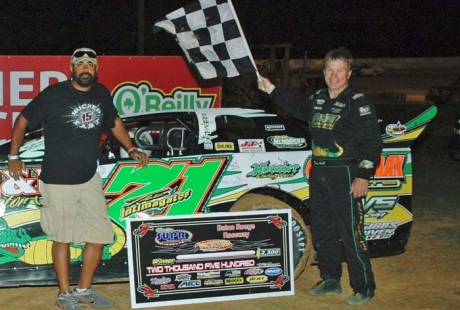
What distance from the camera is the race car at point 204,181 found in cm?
549

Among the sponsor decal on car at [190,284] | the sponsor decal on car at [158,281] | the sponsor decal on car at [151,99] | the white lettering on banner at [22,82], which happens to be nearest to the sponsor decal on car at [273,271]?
the sponsor decal on car at [190,284]

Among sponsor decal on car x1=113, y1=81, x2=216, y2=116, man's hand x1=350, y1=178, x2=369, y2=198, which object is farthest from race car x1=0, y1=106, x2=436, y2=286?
sponsor decal on car x1=113, y1=81, x2=216, y2=116

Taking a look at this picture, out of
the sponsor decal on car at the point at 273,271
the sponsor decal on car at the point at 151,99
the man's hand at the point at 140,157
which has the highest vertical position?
the sponsor decal on car at the point at 151,99

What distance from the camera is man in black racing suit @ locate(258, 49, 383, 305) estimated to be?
5.47 metres

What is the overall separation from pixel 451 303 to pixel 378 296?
1.84 ft

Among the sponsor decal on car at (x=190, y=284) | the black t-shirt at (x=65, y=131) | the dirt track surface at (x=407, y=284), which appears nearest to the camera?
the black t-shirt at (x=65, y=131)

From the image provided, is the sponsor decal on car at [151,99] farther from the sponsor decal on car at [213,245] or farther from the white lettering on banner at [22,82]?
the sponsor decal on car at [213,245]

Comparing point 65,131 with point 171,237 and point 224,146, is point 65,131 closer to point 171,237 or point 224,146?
point 171,237

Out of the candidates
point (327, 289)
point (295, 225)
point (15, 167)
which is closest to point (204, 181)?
point (295, 225)

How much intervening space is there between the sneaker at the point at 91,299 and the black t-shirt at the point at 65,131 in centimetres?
83

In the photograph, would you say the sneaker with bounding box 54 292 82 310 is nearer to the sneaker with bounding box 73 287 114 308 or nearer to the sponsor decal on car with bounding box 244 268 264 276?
the sneaker with bounding box 73 287 114 308

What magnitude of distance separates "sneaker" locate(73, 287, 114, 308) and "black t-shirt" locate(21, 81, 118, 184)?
2.73 feet

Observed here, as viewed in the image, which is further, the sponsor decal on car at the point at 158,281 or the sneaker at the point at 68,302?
the sponsor decal on car at the point at 158,281

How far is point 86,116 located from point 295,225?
1.90 m
